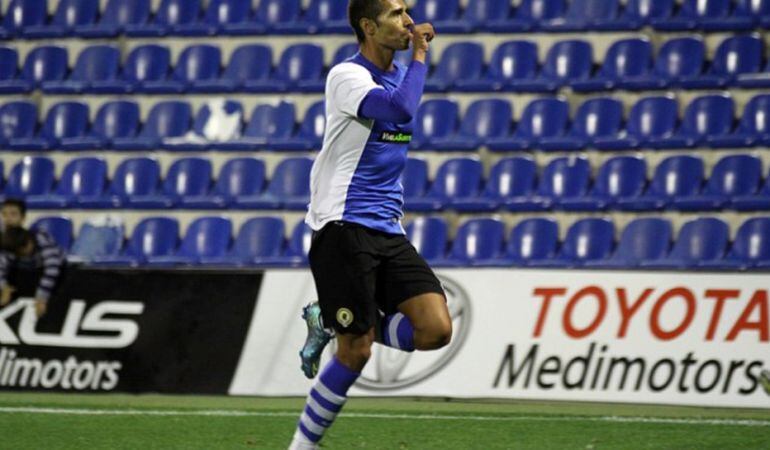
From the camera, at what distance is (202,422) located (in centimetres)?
843

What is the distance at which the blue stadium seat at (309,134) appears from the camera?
13.5 metres

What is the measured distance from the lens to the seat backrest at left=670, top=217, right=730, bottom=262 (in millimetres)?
11391

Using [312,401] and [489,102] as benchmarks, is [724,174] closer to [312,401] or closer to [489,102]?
[489,102]

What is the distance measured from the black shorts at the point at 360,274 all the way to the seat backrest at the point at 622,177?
653cm


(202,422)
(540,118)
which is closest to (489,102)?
(540,118)

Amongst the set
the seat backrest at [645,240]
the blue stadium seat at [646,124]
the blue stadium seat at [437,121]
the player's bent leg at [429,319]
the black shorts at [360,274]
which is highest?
the black shorts at [360,274]

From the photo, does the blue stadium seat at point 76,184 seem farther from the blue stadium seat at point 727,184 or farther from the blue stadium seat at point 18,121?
the blue stadium seat at point 727,184

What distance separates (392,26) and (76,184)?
347 inches

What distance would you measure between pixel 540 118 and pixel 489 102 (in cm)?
54

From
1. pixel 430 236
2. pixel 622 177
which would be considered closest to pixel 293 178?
pixel 430 236

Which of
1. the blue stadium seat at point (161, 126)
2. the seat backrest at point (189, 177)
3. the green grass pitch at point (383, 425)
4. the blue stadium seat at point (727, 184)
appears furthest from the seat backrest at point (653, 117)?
the blue stadium seat at point (161, 126)

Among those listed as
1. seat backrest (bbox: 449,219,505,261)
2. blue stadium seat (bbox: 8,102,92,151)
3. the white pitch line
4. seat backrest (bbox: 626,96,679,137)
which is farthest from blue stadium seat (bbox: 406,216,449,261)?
blue stadium seat (bbox: 8,102,92,151)

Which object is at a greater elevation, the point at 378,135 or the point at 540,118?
the point at 378,135

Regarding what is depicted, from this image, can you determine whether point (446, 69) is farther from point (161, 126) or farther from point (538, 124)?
point (161, 126)
